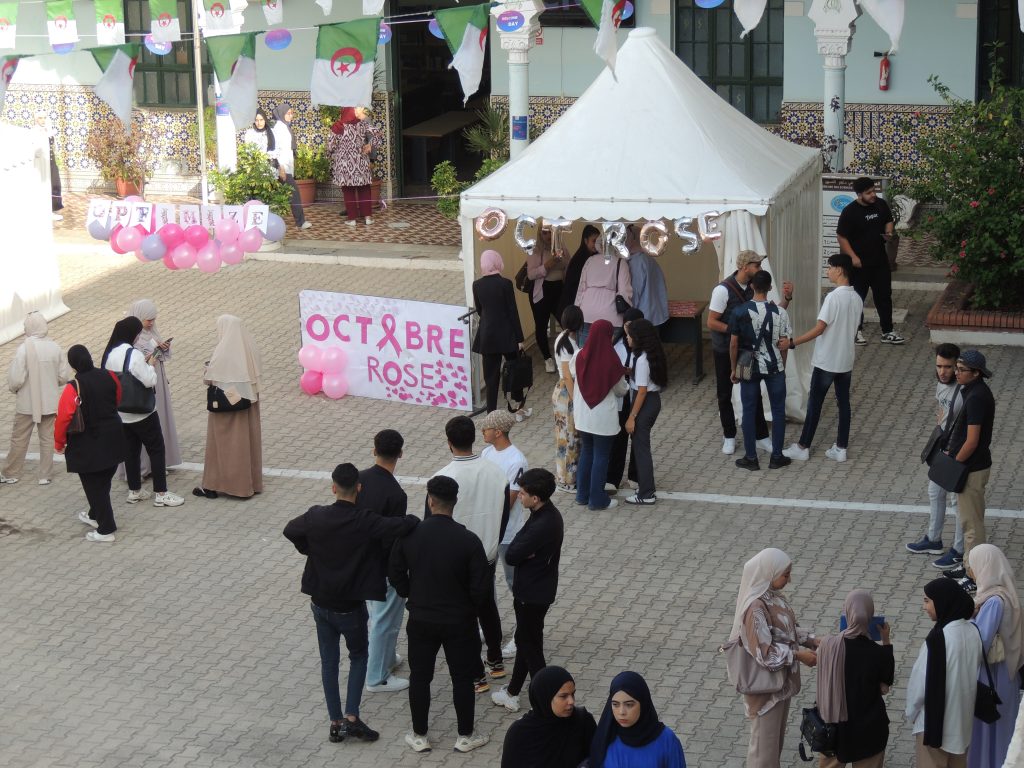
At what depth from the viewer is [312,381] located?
1438 cm

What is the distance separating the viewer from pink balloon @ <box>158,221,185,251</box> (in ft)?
59.1

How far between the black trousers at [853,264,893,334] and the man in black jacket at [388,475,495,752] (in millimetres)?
8037

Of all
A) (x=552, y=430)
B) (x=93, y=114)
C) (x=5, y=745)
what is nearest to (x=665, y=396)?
(x=552, y=430)

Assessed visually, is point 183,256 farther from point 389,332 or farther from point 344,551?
point 344,551

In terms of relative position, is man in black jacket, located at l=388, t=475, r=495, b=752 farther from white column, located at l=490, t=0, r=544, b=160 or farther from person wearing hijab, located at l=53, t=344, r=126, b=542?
white column, located at l=490, t=0, r=544, b=160

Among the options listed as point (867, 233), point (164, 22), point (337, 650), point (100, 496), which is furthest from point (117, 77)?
point (337, 650)

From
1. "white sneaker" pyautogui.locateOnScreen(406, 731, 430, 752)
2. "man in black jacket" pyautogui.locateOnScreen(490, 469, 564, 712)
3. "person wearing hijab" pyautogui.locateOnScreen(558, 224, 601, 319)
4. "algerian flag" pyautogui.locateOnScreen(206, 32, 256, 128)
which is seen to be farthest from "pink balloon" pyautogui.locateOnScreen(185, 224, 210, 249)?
"white sneaker" pyautogui.locateOnScreen(406, 731, 430, 752)

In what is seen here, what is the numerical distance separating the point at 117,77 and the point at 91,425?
5963 millimetres

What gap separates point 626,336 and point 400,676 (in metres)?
3.47

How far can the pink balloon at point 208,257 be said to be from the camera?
17.9m

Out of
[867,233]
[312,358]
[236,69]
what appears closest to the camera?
[312,358]

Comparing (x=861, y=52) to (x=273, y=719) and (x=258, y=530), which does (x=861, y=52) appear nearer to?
(x=258, y=530)

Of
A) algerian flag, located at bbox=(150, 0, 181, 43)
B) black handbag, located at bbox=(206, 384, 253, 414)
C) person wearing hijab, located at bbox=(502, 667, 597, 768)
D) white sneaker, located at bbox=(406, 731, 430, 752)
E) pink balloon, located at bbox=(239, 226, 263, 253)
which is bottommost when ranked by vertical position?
white sneaker, located at bbox=(406, 731, 430, 752)

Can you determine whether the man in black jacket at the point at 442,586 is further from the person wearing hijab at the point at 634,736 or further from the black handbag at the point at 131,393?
the black handbag at the point at 131,393
